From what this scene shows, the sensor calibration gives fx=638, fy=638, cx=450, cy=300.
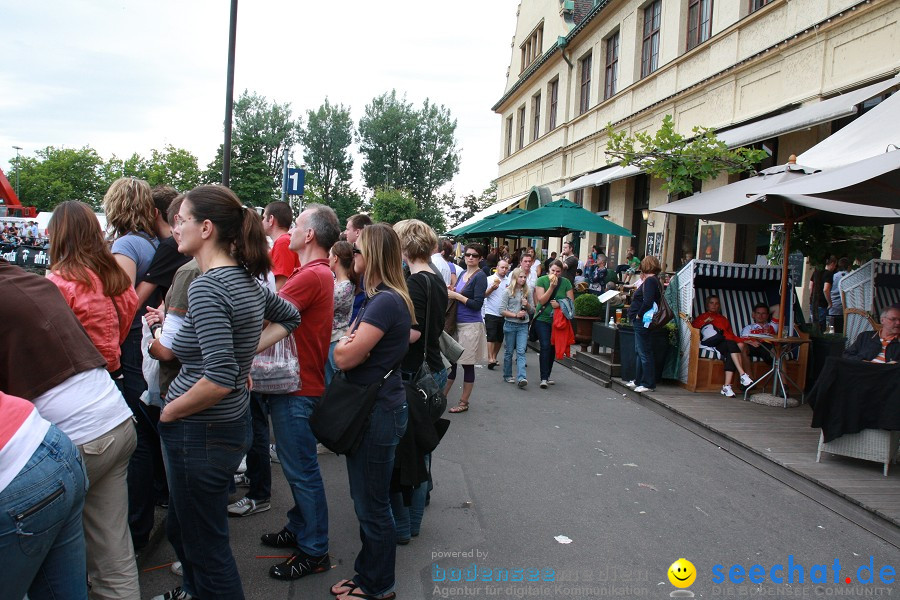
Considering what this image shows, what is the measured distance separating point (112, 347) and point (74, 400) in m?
0.76

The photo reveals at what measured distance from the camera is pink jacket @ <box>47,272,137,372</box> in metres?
2.86

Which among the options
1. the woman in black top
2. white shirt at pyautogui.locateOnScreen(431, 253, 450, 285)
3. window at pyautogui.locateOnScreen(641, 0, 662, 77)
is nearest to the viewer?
white shirt at pyautogui.locateOnScreen(431, 253, 450, 285)

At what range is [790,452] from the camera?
5820 mm

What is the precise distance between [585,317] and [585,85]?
14.8m

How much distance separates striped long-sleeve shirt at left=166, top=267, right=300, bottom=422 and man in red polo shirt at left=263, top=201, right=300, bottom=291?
224cm

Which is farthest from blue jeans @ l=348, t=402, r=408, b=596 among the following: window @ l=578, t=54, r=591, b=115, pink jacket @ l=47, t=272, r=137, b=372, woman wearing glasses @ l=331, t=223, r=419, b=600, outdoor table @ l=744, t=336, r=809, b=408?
window @ l=578, t=54, r=591, b=115

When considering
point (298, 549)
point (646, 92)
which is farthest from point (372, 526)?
point (646, 92)

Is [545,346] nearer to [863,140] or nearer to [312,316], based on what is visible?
[863,140]

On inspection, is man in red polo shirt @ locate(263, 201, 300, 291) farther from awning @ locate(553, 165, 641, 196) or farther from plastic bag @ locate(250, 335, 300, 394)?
awning @ locate(553, 165, 641, 196)

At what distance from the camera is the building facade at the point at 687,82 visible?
34.0ft

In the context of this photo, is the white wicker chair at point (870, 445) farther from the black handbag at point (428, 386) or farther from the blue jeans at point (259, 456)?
the blue jeans at point (259, 456)

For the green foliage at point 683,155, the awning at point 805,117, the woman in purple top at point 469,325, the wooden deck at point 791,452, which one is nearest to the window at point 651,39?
the awning at point 805,117

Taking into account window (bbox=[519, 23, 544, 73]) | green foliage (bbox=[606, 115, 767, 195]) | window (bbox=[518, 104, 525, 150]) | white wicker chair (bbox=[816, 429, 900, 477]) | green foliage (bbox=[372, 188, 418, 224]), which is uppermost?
window (bbox=[519, 23, 544, 73])

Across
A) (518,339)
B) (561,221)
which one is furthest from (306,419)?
(561,221)
